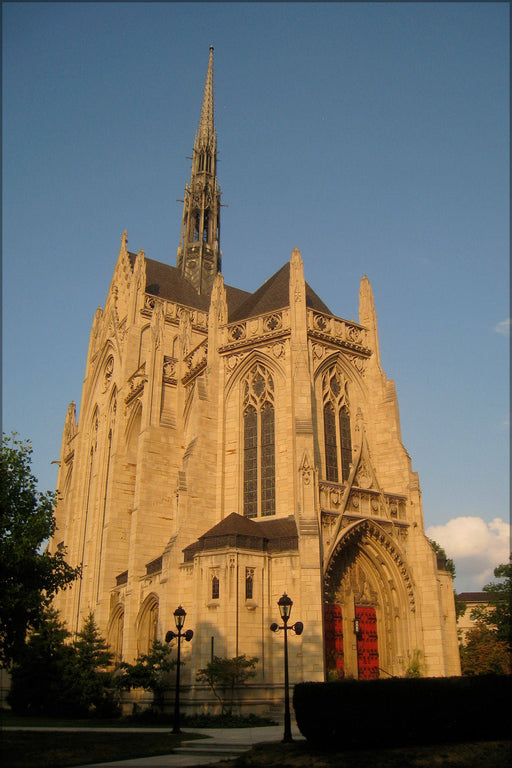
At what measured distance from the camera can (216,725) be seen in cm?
2120

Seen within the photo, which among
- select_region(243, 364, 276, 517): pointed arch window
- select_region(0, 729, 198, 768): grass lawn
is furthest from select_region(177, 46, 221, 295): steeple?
select_region(0, 729, 198, 768): grass lawn

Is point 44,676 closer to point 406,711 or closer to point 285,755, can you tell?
point 285,755

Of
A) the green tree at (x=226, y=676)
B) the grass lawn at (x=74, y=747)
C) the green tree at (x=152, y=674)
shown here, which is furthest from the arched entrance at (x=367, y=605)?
the grass lawn at (x=74, y=747)

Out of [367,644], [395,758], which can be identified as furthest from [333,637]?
[395,758]

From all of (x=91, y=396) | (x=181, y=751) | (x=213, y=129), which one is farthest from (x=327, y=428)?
(x=213, y=129)

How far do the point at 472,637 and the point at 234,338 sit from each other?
28266mm

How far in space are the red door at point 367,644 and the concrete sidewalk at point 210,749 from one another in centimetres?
754

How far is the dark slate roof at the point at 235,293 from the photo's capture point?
3378 cm

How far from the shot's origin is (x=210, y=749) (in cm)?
1445

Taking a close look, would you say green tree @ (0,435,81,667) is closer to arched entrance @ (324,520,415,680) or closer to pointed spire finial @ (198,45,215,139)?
arched entrance @ (324,520,415,680)

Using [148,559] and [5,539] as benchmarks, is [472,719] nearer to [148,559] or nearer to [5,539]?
[5,539]

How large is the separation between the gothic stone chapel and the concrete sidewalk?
4.55 meters

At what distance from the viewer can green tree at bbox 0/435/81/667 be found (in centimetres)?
2366

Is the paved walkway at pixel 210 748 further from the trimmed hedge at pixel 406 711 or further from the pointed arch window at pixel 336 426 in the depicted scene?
the pointed arch window at pixel 336 426
